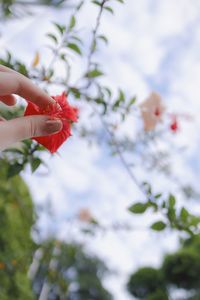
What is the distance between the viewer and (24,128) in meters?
0.47

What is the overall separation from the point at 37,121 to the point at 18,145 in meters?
0.45

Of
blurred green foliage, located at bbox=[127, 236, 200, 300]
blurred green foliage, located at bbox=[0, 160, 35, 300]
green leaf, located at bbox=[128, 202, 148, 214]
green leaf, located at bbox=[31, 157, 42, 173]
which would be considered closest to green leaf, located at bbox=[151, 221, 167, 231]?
green leaf, located at bbox=[128, 202, 148, 214]

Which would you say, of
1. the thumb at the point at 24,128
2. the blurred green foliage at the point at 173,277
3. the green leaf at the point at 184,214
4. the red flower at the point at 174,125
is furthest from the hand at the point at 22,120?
the blurred green foliage at the point at 173,277

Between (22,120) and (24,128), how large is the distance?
10mm

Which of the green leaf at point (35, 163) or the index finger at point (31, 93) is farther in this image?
the green leaf at point (35, 163)

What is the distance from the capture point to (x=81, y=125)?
5.91 ft

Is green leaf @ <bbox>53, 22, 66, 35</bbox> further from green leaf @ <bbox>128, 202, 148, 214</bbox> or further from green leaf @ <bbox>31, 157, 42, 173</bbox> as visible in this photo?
green leaf @ <bbox>128, 202, 148, 214</bbox>

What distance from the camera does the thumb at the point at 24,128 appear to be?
0.45 metres

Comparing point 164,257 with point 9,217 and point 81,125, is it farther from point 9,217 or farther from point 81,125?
point 81,125

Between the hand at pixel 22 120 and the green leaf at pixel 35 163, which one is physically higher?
the hand at pixel 22 120

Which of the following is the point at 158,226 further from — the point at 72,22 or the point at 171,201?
the point at 72,22

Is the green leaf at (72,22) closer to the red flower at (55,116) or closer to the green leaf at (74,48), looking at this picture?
the green leaf at (74,48)

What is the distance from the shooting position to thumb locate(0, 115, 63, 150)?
1.49 feet

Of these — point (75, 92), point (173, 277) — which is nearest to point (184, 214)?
point (75, 92)
